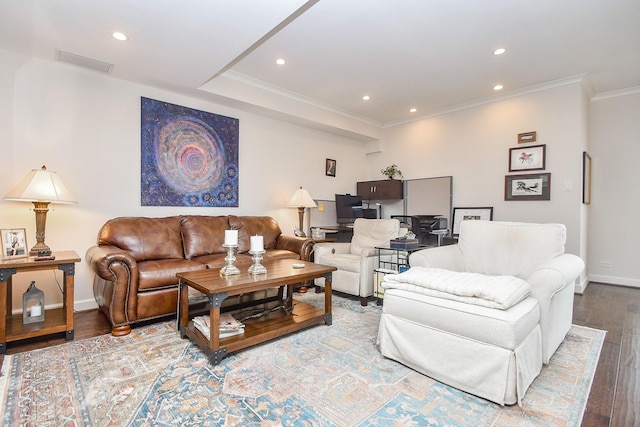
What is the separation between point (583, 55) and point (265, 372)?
4.31 meters

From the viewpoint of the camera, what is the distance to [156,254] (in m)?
3.20

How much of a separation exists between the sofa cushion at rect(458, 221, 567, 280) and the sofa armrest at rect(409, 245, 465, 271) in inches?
2.3

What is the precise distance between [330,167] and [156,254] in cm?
318

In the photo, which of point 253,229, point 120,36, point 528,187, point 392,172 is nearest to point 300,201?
point 253,229

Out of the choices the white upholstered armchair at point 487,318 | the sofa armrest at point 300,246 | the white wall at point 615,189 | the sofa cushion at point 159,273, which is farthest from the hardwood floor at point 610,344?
the sofa armrest at point 300,246

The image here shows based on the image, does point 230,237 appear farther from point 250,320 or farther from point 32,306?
point 32,306

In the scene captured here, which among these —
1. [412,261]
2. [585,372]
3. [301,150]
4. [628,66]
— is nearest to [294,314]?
[412,261]

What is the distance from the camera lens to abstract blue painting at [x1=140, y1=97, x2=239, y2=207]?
3525mm

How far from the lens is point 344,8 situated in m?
2.53

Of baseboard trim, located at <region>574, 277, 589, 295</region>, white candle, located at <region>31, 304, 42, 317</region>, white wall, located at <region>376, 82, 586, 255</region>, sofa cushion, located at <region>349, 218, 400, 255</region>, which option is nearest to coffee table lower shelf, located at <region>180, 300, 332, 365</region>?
white candle, located at <region>31, 304, 42, 317</region>

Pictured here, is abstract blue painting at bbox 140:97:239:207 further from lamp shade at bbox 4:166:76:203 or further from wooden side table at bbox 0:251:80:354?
wooden side table at bbox 0:251:80:354

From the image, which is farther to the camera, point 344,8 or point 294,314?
point 294,314

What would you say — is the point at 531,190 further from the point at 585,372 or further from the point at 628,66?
the point at 585,372

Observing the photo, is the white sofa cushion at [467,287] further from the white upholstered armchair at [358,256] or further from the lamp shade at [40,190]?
the lamp shade at [40,190]
